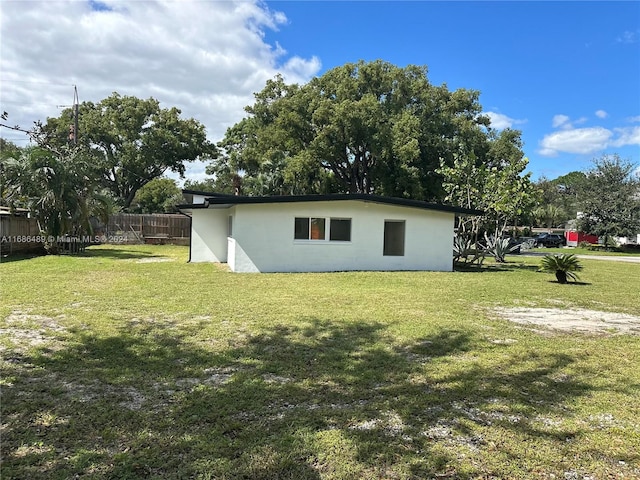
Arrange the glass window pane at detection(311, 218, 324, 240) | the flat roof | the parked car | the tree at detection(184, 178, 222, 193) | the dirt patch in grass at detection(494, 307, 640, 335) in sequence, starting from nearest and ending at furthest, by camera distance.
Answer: the dirt patch in grass at detection(494, 307, 640, 335) < the flat roof < the glass window pane at detection(311, 218, 324, 240) < the parked car < the tree at detection(184, 178, 222, 193)

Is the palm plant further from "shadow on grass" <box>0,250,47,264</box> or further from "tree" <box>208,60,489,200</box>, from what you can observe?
"shadow on grass" <box>0,250,47,264</box>

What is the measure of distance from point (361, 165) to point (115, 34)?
2264 centimetres

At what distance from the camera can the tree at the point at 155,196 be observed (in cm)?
4097

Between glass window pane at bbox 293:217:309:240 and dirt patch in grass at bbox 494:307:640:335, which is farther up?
glass window pane at bbox 293:217:309:240

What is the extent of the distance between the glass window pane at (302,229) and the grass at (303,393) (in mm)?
6035

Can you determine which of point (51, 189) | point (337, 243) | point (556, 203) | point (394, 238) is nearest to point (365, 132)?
point (394, 238)

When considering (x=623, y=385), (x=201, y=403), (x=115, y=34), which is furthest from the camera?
(x=115, y=34)

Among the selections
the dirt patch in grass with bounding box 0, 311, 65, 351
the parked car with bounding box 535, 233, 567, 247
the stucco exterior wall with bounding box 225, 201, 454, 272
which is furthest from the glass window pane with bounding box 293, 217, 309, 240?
the parked car with bounding box 535, 233, 567, 247

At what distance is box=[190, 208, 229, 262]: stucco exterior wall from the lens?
17.0 metres

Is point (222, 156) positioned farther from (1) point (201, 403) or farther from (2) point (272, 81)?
(1) point (201, 403)

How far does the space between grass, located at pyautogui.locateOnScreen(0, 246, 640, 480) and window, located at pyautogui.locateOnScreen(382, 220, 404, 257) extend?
7.52 m

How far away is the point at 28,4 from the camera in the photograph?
145 inches

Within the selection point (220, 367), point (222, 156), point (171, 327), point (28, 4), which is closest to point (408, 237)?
point (171, 327)

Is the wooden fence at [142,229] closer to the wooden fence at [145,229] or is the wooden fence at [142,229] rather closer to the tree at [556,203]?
the wooden fence at [145,229]
